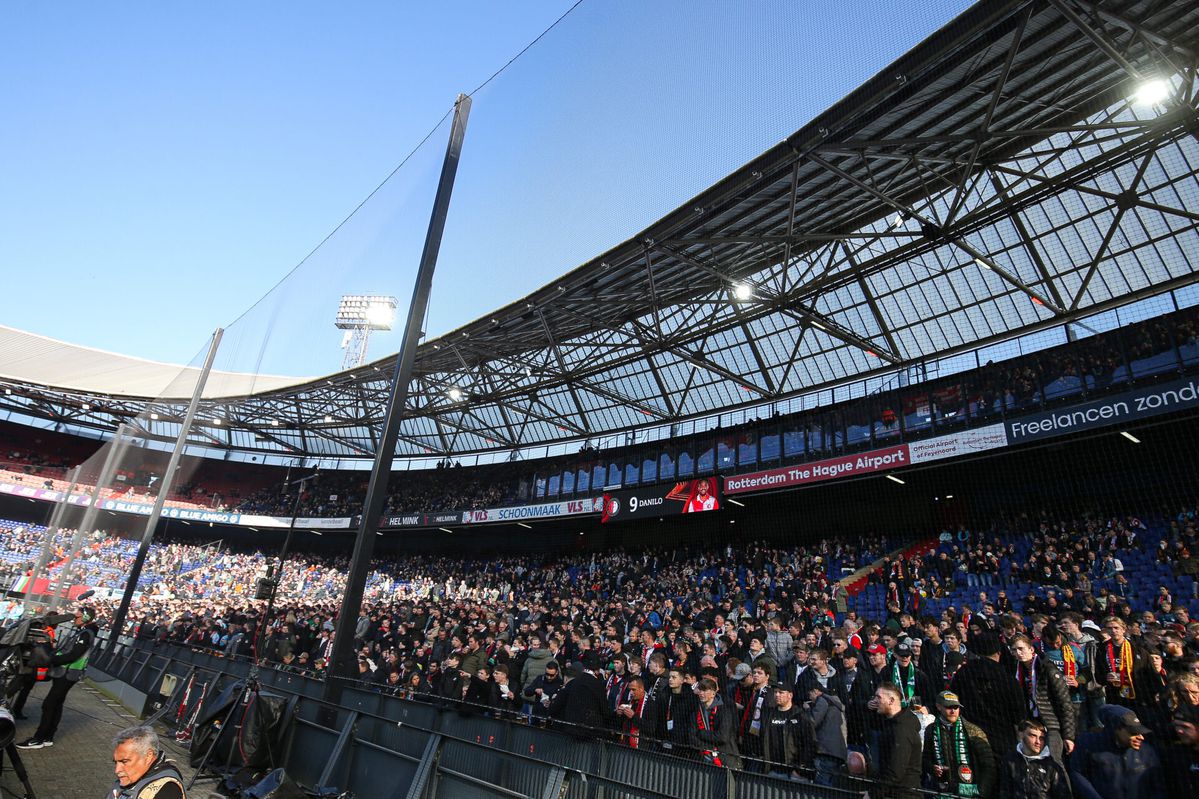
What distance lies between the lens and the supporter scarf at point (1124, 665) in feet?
20.6

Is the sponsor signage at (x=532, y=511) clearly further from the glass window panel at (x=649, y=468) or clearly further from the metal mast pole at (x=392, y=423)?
the metal mast pole at (x=392, y=423)

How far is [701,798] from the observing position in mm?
5109

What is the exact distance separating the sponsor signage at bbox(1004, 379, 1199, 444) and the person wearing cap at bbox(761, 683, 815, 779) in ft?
44.0

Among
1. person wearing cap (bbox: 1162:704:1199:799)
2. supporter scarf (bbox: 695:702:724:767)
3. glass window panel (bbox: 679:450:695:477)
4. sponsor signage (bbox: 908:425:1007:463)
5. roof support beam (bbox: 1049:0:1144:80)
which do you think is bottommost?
→ supporter scarf (bbox: 695:702:724:767)

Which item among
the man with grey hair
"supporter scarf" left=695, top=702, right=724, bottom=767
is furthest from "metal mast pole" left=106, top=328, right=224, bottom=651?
"supporter scarf" left=695, top=702, right=724, bottom=767

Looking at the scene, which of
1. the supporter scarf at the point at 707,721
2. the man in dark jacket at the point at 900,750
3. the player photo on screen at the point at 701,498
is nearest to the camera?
the man in dark jacket at the point at 900,750

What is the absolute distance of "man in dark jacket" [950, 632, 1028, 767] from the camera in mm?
5488

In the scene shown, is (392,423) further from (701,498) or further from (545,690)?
(701,498)

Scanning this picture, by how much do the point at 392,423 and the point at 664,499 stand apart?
60.8 ft

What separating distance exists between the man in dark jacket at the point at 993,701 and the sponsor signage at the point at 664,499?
17.2 metres

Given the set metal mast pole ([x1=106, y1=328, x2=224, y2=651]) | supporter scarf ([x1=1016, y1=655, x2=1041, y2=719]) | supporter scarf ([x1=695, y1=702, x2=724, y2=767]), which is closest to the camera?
supporter scarf ([x1=1016, y1=655, x2=1041, y2=719])

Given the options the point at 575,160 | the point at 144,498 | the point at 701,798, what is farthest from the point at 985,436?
the point at 144,498

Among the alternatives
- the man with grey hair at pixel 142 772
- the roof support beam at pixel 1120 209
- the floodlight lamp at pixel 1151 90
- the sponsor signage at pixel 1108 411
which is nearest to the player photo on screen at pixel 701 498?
the sponsor signage at pixel 1108 411

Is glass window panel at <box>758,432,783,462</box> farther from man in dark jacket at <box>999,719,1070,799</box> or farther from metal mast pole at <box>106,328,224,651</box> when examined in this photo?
man in dark jacket at <box>999,719,1070,799</box>
